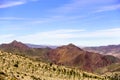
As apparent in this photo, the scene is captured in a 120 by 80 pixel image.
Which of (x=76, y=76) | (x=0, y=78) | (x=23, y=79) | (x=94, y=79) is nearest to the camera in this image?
(x=0, y=78)

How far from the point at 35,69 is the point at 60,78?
10.6 m

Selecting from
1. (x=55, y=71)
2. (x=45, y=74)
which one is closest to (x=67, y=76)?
(x=55, y=71)

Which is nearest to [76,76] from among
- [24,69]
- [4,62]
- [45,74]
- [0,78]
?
[45,74]

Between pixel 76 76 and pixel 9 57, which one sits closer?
pixel 9 57

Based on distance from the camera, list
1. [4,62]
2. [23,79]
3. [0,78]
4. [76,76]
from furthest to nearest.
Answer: [76,76] < [4,62] < [23,79] < [0,78]

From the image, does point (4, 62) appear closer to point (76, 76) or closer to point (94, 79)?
point (76, 76)

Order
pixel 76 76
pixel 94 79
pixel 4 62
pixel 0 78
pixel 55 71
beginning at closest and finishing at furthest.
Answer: pixel 0 78, pixel 4 62, pixel 55 71, pixel 76 76, pixel 94 79

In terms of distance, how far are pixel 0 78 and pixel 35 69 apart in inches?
2269

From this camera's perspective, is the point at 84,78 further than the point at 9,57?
Yes

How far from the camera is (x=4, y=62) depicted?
98.0m

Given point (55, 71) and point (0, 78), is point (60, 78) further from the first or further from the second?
point (0, 78)

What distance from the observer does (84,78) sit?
Result: 417 feet

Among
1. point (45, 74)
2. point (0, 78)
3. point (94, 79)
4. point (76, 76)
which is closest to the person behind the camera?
point (0, 78)

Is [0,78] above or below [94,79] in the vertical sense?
above
